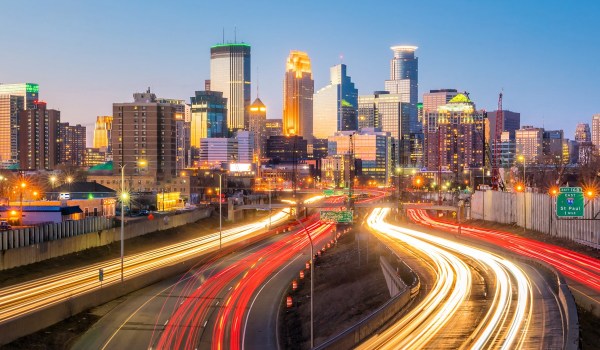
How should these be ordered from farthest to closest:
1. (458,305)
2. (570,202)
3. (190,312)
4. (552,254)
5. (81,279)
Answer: (552,254), (81,279), (570,202), (190,312), (458,305)

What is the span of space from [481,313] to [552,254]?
2663 centimetres

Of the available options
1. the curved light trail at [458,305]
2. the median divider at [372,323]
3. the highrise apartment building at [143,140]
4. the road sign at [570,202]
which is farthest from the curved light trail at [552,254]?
the highrise apartment building at [143,140]

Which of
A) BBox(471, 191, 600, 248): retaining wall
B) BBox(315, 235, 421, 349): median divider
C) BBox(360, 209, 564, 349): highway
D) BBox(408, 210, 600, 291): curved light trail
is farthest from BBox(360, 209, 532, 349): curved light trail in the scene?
BBox(471, 191, 600, 248): retaining wall

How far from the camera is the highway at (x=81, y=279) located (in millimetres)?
50344

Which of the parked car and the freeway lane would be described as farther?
the parked car

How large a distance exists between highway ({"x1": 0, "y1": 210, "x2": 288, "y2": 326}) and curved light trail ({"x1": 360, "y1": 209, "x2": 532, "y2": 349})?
74.8 feet

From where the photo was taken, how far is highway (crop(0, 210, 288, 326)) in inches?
1982

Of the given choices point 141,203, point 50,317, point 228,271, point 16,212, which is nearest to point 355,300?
point 228,271

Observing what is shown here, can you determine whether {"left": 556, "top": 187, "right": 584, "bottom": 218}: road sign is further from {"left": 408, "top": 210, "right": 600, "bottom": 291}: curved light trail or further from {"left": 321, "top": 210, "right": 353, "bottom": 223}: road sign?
{"left": 321, "top": 210, "right": 353, "bottom": 223}: road sign

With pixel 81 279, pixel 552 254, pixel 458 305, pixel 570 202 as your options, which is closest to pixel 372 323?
pixel 458 305

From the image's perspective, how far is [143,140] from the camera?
198 m

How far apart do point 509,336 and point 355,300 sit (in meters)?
26.7

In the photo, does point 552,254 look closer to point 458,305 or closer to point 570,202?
point 570,202

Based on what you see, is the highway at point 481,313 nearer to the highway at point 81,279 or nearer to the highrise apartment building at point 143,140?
the highway at point 81,279
